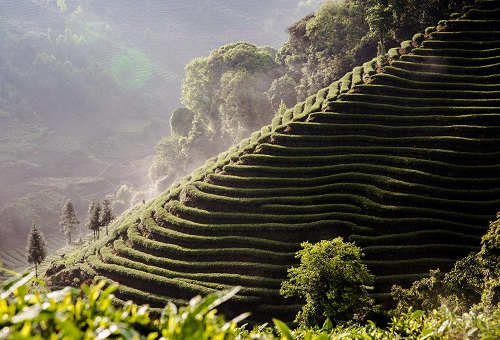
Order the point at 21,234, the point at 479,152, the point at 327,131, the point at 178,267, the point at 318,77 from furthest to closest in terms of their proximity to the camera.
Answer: the point at 21,234, the point at 318,77, the point at 327,131, the point at 479,152, the point at 178,267

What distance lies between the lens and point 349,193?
3038 centimetres

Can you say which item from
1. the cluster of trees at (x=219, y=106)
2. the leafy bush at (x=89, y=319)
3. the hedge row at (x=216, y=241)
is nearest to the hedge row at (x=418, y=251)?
the hedge row at (x=216, y=241)

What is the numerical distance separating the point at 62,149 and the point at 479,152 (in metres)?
117

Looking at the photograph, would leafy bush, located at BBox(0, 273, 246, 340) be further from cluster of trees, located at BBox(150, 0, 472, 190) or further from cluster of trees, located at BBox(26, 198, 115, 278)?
cluster of trees, located at BBox(150, 0, 472, 190)

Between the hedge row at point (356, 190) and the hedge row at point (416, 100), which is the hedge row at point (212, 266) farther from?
the hedge row at point (416, 100)

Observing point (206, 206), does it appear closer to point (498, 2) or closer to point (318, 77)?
point (318, 77)

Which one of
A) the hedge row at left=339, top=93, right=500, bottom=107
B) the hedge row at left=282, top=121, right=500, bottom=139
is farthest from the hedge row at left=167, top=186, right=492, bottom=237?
the hedge row at left=339, top=93, right=500, bottom=107

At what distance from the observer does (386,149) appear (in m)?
32.2

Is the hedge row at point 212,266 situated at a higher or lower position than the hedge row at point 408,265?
higher

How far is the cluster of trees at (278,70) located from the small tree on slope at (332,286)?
86.8 ft

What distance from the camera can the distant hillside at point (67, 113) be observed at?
100 meters

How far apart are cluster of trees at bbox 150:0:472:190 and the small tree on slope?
86.8ft

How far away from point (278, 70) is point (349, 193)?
3935 centimetres

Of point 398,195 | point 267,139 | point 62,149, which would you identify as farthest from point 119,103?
point 398,195
